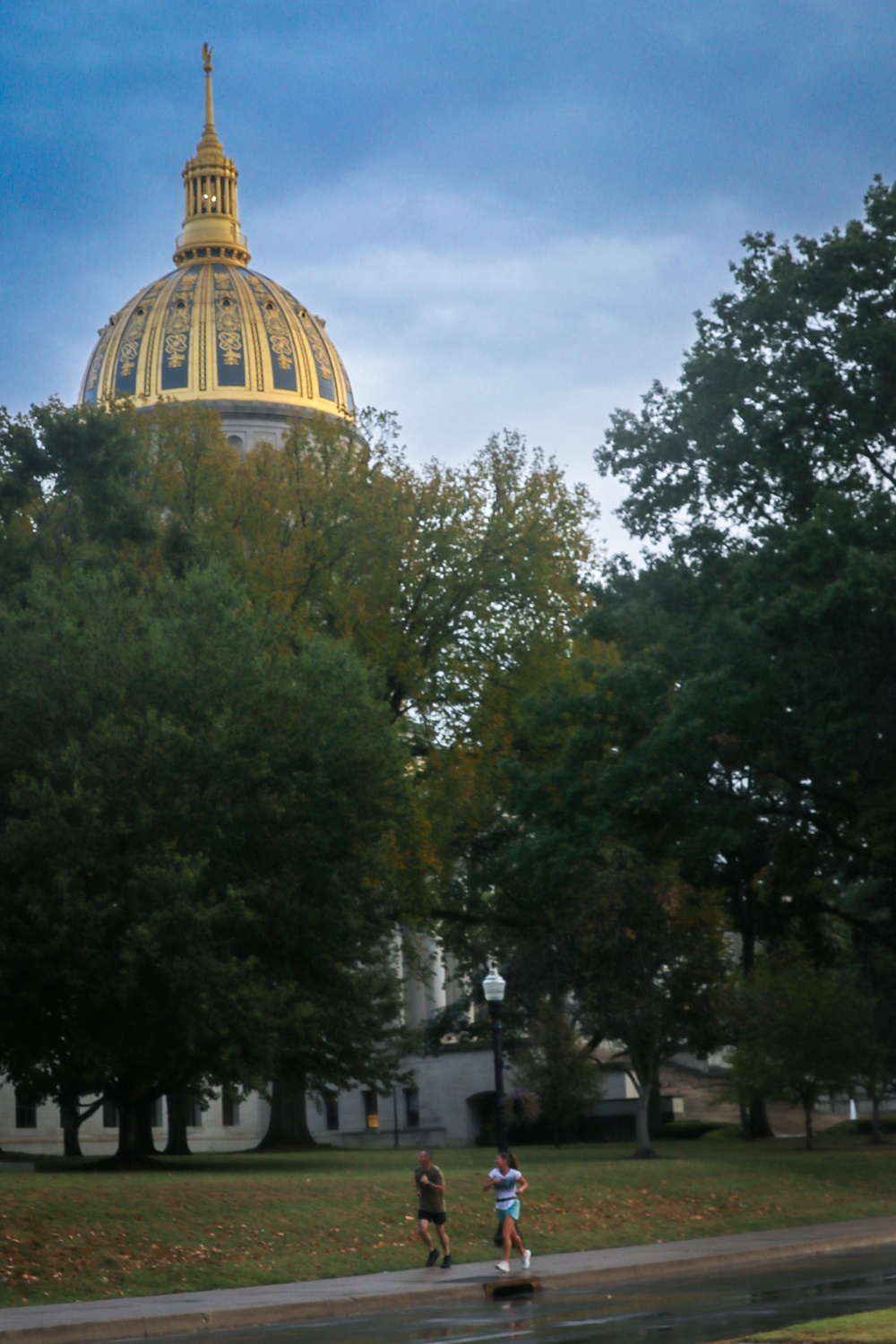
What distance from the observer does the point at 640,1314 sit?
653 inches

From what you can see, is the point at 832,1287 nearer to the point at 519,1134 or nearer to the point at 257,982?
the point at 257,982

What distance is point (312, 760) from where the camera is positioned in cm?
3522

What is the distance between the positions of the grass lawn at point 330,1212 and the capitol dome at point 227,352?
77.9m

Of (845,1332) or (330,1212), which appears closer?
(845,1332)

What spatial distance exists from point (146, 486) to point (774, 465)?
18956 mm

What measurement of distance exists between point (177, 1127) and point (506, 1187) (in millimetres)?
26198

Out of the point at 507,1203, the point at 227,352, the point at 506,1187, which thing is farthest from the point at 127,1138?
the point at 227,352

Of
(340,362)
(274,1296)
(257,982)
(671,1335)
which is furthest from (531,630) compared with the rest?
(340,362)

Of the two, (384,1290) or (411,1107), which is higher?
(384,1290)

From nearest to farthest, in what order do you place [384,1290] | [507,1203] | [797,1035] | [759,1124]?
[384,1290] < [507,1203] < [797,1035] < [759,1124]

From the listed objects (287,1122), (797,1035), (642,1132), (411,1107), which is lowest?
(411,1107)

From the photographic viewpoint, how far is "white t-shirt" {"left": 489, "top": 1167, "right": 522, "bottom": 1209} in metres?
22.3

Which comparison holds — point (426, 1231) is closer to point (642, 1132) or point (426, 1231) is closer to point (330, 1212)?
point (330, 1212)

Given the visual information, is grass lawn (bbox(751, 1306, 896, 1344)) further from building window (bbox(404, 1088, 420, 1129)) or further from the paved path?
building window (bbox(404, 1088, 420, 1129))
